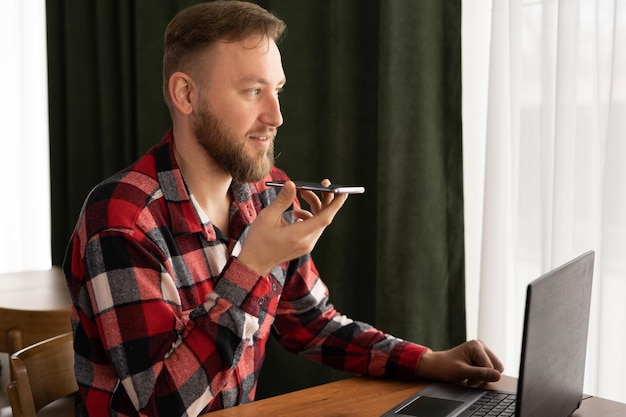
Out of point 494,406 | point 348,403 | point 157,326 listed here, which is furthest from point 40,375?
point 494,406

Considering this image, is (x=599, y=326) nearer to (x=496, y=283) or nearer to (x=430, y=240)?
(x=496, y=283)

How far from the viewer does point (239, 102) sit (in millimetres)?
1556

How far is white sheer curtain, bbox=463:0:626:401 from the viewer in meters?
1.92

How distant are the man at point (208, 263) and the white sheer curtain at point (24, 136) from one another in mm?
2068

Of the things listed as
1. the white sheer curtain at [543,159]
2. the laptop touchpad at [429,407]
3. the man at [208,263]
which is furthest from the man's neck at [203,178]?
the white sheer curtain at [543,159]

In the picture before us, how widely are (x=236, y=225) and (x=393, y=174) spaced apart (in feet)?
2.51

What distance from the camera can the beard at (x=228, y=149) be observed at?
1.56m

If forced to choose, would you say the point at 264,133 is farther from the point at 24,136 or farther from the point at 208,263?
the point at 24,136

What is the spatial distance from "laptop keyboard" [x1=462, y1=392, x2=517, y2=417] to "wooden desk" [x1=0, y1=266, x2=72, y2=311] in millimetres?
1241

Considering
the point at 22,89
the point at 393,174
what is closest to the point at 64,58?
the point at 22,89

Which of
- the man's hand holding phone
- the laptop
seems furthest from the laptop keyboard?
the man's hand holding phone

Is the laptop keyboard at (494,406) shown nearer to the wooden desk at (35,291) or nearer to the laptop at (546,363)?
the laptop at (546,363)

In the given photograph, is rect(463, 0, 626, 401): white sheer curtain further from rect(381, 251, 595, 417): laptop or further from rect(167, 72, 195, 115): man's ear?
rect(167, 72, 195, 115): man's ear

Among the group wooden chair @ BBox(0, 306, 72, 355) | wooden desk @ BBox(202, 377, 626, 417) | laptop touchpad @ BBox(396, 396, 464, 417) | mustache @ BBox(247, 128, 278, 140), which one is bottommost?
wooden chair @ BBox(0, 306, 72, 355)
